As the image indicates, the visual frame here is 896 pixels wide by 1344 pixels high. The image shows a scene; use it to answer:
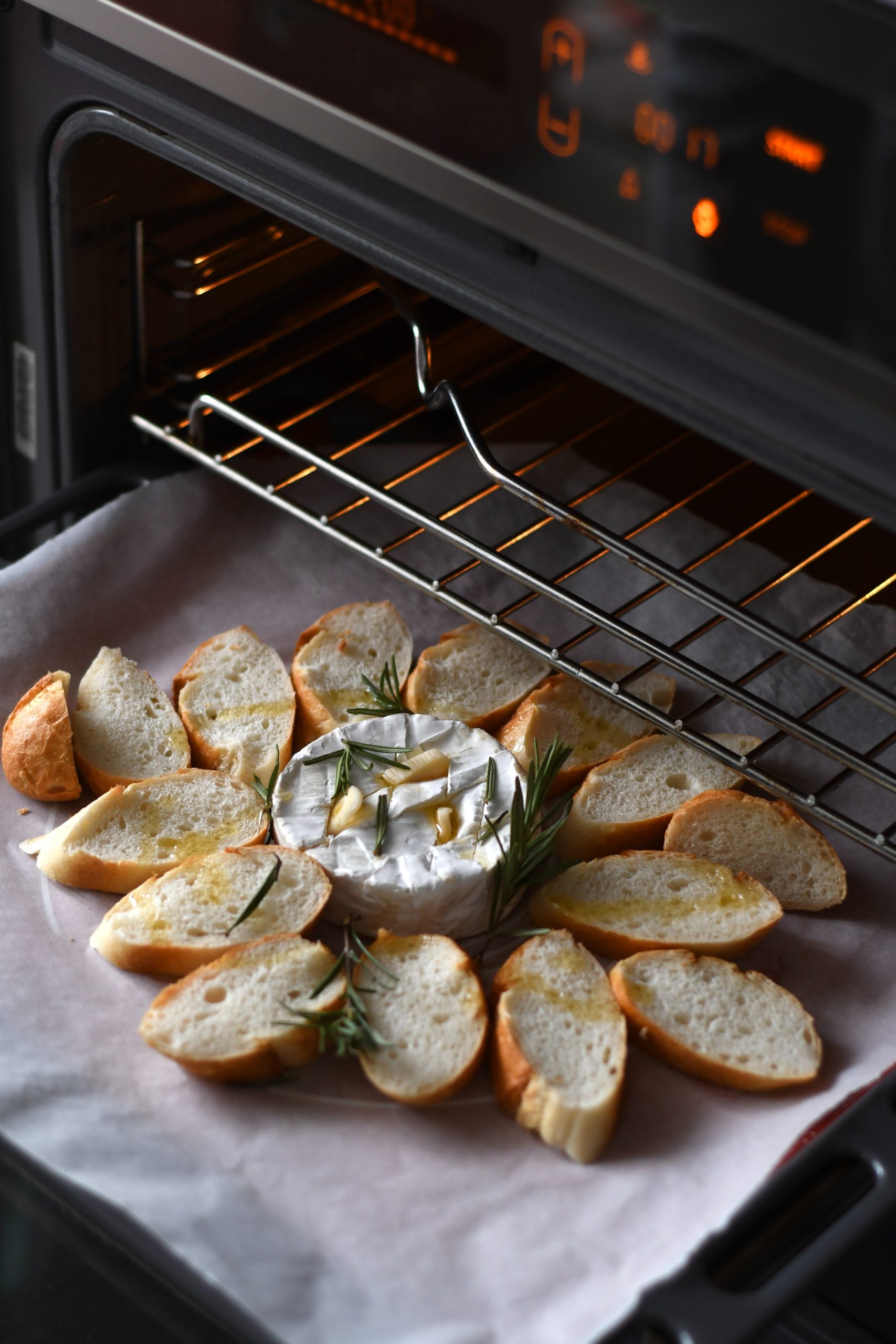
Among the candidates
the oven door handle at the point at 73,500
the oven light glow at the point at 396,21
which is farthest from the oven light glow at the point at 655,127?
the oven door handle at the point at 73,500

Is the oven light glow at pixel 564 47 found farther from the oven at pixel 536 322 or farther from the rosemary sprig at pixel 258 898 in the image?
the rosemary sprig at pixel 258 898

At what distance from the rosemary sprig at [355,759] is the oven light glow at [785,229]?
59 centimetres

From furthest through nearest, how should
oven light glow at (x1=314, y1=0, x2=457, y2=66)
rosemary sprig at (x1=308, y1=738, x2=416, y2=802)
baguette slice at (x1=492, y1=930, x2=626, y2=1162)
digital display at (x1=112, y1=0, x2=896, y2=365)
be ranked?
rosemary sprig at (x1=308, y1=738, x2=416, y2=802) < baguette slice at (x1=492, y1=930, x2=626, y2=1162) < oven light glow at (x1=314, y1=0, x2=457, y2=66) < digital display at (x1=112, y1=0, x2=896, y2=365)

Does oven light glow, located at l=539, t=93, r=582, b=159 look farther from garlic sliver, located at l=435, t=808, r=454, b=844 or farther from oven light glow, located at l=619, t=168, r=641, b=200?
garlic sliver, located at l=435, t=808, r=454, b=844

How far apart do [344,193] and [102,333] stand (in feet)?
1.49

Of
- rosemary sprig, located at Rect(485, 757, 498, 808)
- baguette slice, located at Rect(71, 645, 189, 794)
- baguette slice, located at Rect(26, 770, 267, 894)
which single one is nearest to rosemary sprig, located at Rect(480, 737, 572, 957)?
rosemary sprig, located at Rect(485, 757, 498, 808)

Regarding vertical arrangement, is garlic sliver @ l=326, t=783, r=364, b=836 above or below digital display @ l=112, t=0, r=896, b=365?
below

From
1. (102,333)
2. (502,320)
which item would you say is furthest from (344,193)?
(102,333)

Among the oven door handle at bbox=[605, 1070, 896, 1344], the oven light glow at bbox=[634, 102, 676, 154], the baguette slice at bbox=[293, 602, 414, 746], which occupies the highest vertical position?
the oven light glow at bbox=[634, 102, 676, 154]

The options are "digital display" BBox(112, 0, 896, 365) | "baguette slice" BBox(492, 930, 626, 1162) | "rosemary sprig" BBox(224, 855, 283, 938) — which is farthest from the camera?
"rosemary sprig" BBox(224, 855, 283, 938)

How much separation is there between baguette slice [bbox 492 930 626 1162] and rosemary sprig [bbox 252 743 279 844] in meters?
0.25

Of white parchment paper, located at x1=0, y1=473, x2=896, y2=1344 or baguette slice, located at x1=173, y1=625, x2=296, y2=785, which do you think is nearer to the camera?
white parchment paper, located at x1=0, y1=473, x2=896, y2=1344

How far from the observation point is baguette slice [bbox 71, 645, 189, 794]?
1.32 m

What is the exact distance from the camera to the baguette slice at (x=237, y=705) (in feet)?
4.42
